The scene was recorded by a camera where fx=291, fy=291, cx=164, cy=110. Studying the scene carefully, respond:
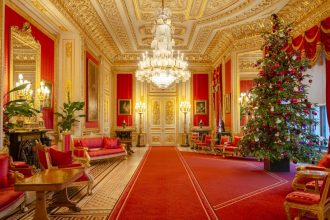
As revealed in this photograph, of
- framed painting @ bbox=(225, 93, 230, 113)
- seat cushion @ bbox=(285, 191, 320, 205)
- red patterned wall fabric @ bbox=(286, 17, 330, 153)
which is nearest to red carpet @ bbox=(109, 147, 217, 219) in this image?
seat cushion @ bbox=(285, 191, 320, 205)

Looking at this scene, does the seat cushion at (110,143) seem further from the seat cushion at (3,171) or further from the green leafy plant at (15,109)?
the seat cushion at (3,171)

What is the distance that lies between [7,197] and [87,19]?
652 cm

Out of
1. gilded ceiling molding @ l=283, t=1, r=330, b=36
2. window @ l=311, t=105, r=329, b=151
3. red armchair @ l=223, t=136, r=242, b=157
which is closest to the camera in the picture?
gilded ceiling molding @ l=283, t=1, r=330, b=36

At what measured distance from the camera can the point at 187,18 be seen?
929 centimetres

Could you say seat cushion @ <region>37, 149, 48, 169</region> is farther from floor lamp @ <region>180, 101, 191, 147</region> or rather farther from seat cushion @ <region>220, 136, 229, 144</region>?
floor lamp @ <region>180, 101, 191, 147</region>

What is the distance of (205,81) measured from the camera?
15.0 meters

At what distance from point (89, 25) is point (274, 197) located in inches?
288

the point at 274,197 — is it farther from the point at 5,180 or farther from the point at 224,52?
the point at 224,52

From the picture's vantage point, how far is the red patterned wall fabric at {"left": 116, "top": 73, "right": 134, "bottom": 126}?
48.5 ft

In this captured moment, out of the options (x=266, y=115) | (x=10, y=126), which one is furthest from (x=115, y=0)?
(x=266, y=115)

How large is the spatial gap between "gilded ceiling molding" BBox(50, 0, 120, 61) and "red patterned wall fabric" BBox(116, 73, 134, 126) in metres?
2.96

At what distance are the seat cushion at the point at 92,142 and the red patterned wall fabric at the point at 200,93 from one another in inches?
252

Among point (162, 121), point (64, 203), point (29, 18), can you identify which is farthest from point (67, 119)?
point (162, 121)

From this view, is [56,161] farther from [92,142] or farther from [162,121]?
[162,121]
